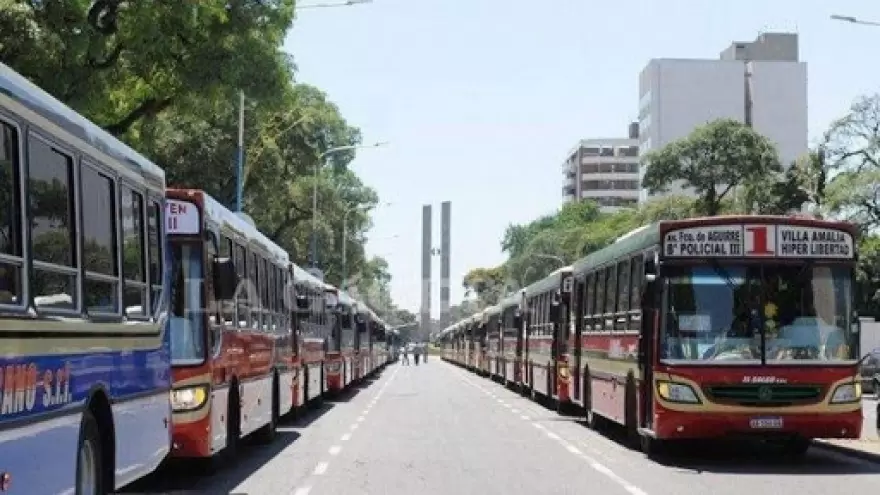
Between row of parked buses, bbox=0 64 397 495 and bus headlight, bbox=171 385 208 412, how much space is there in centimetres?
1

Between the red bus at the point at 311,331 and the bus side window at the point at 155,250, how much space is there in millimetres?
13539

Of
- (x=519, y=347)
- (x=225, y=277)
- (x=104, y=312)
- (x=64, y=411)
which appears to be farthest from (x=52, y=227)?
(x=519, y=347)

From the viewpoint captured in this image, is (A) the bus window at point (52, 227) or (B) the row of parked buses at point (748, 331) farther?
(B) the row of parked buses at point (748, 331)

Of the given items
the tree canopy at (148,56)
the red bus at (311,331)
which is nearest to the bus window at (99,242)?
the tree canopy at (148,56)

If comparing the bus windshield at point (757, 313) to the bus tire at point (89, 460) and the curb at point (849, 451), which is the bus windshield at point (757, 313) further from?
the bus tire at point (89, 460)

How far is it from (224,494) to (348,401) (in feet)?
76.6

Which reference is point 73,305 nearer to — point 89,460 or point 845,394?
point 89,460

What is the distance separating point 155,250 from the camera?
39.8 feet

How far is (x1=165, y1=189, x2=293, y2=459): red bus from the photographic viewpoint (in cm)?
1416

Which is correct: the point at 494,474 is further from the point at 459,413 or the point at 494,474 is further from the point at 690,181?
the point at 690,181

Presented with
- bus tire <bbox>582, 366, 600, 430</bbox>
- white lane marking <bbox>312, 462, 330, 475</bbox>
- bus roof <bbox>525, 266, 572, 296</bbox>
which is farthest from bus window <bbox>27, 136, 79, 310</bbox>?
bus roof <bbox>525, 266, 572, 296</bbox>

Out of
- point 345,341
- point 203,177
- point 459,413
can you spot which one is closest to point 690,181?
point 203,177

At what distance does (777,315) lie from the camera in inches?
682

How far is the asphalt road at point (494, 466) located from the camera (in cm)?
1479
